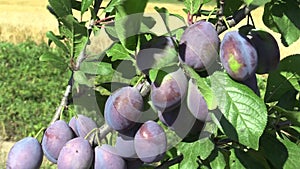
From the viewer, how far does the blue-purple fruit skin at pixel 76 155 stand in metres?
0.74

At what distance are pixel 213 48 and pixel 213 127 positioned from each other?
0.46 ft

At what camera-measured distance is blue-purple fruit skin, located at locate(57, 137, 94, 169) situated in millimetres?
741

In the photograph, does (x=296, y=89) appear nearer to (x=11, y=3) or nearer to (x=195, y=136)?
(x=195, y=136)

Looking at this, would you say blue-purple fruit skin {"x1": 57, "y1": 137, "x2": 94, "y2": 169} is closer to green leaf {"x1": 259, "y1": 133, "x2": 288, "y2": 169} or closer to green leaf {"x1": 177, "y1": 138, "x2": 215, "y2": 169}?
green leaf {"x1": 177, "y1": 138, "x2": 215, "y2": 169}

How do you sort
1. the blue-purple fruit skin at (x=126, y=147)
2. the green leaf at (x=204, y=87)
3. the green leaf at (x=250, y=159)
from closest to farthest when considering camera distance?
the green leaf at (x=204, y=87) < the blue-purple fruit skin at (x=126, y=147) < the green leaf at (x=250, y=159)

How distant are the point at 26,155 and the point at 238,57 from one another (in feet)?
1.15

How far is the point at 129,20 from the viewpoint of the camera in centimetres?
69

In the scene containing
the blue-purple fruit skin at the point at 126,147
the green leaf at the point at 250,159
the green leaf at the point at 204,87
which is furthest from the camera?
the green leaf at the point at 250,159

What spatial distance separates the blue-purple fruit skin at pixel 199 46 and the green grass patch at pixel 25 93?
3.11 meters

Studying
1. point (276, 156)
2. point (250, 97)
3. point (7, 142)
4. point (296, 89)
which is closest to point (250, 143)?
point (250, 97)

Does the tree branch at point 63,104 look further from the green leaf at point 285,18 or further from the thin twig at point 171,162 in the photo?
the green leaf at point 285,18

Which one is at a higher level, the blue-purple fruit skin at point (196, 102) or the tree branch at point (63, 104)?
the blue-purple fruit skin at point (196, 102)

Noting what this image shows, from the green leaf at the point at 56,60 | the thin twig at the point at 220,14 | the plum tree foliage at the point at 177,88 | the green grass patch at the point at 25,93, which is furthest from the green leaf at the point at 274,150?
the green grass patch at the point at 25,93

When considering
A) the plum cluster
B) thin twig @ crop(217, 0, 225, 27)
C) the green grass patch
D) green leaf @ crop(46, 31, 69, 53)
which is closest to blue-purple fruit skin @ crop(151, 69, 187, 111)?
the plum cluster
